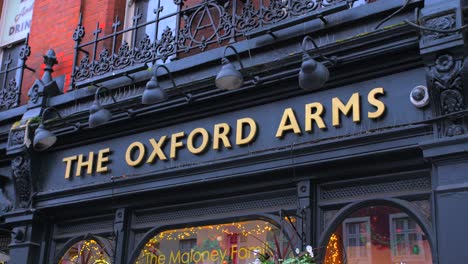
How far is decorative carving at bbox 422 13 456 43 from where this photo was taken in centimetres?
670

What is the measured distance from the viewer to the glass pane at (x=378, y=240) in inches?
270

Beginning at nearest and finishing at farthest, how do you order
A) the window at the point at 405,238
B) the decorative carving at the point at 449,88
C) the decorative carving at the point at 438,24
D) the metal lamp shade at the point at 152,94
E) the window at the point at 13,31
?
the decorative carving at the point at 449,88
the decorative carving at the point at 438,24
the window at the point at 405,238
the metal lamp shade at the point at 152,94
the window at the point at 13,31

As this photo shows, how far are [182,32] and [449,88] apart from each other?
4050 millimetres

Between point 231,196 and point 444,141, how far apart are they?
284 cm

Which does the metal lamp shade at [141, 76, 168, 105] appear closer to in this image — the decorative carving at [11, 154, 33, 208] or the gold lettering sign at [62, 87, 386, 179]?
the gold lettering sign at [62, 87, 386, 179]

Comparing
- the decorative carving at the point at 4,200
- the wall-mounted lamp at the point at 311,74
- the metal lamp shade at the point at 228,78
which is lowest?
the decorative carving at the point at 4,200

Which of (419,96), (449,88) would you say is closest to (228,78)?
(419,96)

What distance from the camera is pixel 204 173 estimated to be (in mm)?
8352

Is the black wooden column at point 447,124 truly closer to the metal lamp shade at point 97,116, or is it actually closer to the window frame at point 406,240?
the window frame at point 406,240

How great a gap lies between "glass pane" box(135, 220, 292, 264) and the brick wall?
143 inches

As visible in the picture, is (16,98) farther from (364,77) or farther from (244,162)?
(364,77)

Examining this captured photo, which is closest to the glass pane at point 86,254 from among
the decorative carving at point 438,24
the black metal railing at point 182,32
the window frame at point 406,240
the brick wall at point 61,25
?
the black metal railing at point 182,32

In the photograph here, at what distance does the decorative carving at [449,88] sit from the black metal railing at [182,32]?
5.13ft

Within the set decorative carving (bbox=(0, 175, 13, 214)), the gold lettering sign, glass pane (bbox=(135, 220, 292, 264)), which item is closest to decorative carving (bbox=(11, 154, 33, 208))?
decorative carving (bbox=(0, 175, 13, 214))
